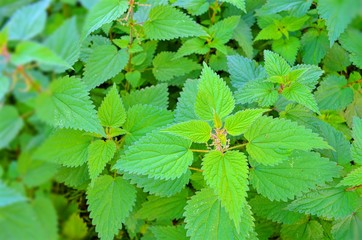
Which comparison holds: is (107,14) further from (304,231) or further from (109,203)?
(304,231)

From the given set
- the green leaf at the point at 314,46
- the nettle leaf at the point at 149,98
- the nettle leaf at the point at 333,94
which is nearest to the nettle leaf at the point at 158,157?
the nettle leaf at the point at 149,98

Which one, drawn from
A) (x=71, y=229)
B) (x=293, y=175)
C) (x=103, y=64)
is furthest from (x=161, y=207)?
(x=71, y=229)

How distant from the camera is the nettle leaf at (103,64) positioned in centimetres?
212

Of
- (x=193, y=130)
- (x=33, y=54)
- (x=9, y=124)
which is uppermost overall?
(x=33, y=54)

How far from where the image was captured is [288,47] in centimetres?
245

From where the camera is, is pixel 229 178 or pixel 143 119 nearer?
pixel 229 178

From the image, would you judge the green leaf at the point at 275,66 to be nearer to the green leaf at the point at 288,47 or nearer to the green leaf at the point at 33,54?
the green leaf at the point at 288,47

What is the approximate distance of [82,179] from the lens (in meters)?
1.98

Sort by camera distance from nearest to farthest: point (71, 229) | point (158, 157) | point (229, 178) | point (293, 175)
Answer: point (71, 229) → point (229, 178) → point (158, 157) → point (293, 175)

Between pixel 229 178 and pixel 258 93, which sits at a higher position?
pixel 258 93

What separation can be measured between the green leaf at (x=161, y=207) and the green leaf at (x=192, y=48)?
29.6 inches

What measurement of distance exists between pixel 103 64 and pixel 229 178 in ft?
3.13

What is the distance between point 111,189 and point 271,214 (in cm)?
73

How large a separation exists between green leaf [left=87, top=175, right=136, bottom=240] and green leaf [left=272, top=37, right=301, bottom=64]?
116cm
